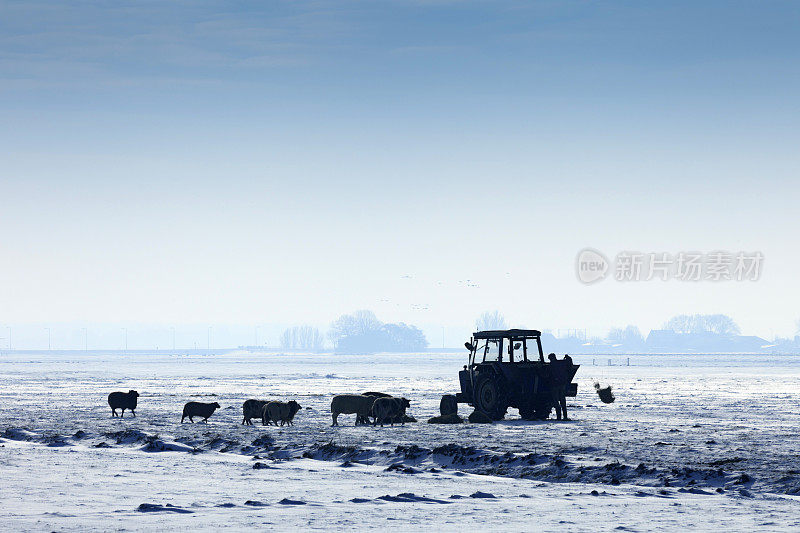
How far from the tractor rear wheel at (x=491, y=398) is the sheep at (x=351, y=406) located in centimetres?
360

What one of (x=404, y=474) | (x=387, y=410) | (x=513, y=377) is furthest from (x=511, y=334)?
(x=404, y=474)

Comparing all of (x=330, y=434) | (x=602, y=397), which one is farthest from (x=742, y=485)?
(x=602, y=397)

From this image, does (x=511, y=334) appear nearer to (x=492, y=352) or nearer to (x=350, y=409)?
(x=492, y=352)

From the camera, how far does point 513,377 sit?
3294 centimetres

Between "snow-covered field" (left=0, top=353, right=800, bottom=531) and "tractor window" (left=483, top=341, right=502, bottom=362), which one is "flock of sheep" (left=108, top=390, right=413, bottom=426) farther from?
"tractor window" (left=483, top=341, right=502, bottom=362)

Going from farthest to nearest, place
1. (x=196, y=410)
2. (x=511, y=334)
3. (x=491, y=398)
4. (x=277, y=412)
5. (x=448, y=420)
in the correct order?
1. (x=511, y=334)
2. (x=196, y=410)
3. (x=491, y=398)
4. (x=448, y=420)
5. (x=277, y=412)

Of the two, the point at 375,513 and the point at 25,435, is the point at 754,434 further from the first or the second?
the point at 25,435

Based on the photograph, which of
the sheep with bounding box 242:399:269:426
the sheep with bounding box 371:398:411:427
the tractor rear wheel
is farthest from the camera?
the tractor rear wheel

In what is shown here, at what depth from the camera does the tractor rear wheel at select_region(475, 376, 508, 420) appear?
3278 cm

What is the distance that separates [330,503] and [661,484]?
5.92m

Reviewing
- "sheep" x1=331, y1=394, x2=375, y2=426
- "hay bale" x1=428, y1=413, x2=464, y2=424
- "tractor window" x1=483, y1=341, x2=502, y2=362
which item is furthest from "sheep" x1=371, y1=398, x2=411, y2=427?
"tractor window" x1=483, y1=341, x2=502, y2=362

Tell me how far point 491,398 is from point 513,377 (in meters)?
0.96

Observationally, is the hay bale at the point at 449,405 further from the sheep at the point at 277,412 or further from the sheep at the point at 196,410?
the sheep at the point at 196,410

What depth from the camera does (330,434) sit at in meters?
28.0
